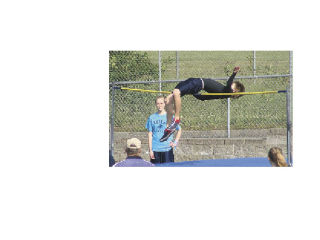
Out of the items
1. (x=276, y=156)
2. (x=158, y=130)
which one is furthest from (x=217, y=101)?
(x=276, y=156)

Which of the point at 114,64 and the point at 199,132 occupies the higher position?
the point at 114,64

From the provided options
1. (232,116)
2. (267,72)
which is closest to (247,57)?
(267,72)

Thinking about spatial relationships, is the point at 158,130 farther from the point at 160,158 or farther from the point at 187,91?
the point at 187,91

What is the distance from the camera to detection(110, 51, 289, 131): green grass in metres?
9.52

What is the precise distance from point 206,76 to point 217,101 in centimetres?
56

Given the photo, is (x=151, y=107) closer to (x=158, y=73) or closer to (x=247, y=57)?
(x=158, y=73)

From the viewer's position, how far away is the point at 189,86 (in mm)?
7145

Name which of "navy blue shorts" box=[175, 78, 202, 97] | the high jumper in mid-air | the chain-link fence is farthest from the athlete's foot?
the chain-link fence

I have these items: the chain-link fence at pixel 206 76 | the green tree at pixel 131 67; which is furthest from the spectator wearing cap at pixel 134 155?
the green tree at pixel 131 67

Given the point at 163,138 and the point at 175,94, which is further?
the point at 163,138

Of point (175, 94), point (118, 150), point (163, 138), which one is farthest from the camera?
point (118, 150)

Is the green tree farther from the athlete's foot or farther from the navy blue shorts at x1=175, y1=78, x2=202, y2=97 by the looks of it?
A: the navy blue shorts at x1=175, y1=78, x2=202, y2=97

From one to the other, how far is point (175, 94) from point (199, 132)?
2675 mm

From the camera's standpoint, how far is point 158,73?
947 cm
